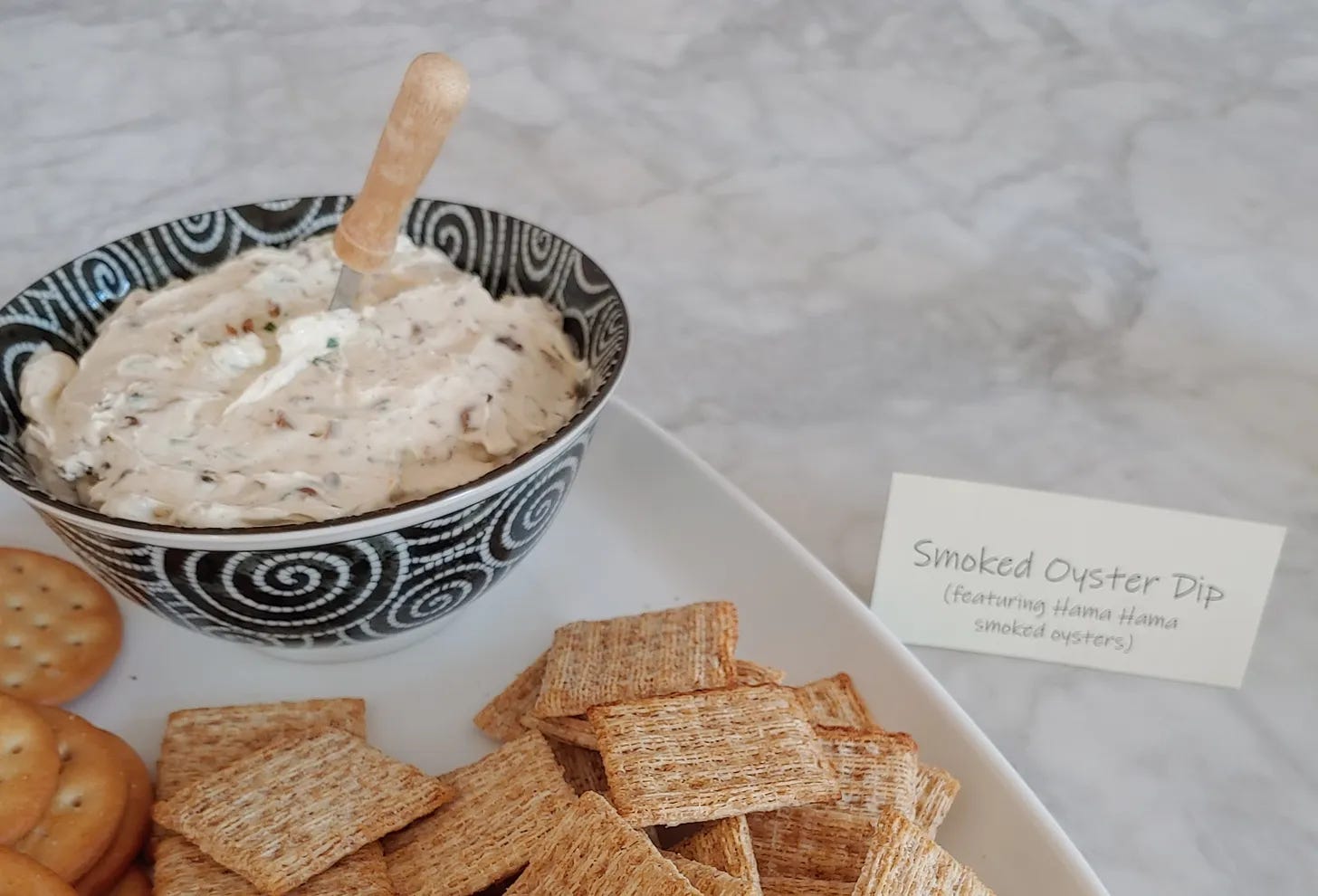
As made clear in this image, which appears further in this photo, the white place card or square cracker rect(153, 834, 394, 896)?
the white place card

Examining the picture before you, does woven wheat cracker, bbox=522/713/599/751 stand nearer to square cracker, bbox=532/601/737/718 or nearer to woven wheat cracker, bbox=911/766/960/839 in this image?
square cracker, bbox=532/601/737/718

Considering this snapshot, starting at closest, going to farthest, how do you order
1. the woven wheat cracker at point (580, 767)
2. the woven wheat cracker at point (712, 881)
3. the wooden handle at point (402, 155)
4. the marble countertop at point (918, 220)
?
the woven wheat cracker at point (712, 881) → the wooden handle at point (402, 155) → the woven wheat cracker at point (580, 767) → the marble countertop at point (918, 220)

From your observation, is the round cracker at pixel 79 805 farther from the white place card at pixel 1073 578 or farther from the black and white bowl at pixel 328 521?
the white place card at pixel 1073 578

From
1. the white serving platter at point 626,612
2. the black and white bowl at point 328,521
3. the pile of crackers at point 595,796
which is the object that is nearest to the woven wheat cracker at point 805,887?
the pile of crackers at point 595,796

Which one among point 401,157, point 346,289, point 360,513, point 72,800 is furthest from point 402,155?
point 72,800

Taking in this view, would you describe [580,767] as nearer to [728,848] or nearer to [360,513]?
[728,848]

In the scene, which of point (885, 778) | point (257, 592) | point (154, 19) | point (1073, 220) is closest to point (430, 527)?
point (257, 592)

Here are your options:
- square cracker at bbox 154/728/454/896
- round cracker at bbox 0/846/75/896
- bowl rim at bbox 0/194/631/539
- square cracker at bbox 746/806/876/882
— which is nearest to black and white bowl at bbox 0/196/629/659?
bowl rim at bbox 0/194/631/539
